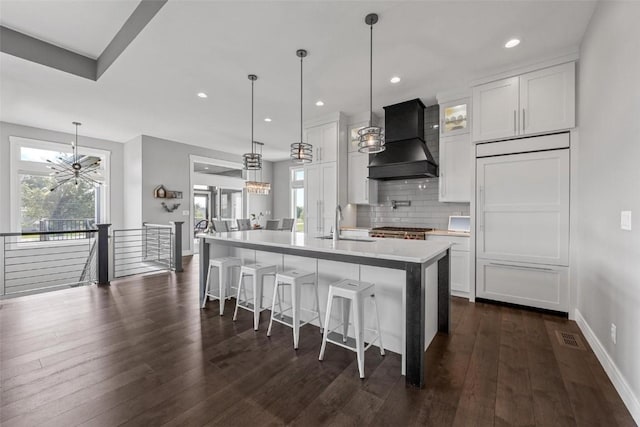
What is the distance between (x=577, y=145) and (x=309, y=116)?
3814 millimetres

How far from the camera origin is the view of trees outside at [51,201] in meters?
5.55

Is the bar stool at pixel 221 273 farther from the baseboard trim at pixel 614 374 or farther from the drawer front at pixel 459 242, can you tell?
the baseboard trim at pixel 614 374

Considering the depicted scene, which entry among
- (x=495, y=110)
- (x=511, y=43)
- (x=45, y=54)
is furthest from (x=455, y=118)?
(x=45, y=54)

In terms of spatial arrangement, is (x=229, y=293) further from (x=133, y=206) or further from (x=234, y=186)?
(x=234, y=186)

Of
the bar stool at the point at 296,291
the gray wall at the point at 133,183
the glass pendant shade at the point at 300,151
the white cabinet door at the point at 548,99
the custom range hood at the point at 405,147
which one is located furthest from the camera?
the gray wall at the point at 133,183

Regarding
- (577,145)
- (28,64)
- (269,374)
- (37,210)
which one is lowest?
(269,374)

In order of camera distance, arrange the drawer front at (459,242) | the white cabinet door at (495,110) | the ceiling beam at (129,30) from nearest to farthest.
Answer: the ceiling beam at (129,30) → the white cabinet door at (495,110) → the drawer front at (459,242)

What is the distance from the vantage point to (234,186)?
8.41 metres

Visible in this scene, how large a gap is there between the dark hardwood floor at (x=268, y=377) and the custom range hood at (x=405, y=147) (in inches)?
86.0

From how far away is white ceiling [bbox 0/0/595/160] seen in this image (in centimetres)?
243

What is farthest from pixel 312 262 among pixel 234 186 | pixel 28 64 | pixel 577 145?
pixel 234 186

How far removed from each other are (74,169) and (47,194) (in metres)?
0.92

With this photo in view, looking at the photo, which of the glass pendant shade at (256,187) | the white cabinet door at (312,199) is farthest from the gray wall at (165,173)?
the white cabinet door at (312,199)

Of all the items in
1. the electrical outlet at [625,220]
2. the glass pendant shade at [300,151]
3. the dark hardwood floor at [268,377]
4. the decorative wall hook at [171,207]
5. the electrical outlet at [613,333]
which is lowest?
the dark hardwood floor at [268,377]
